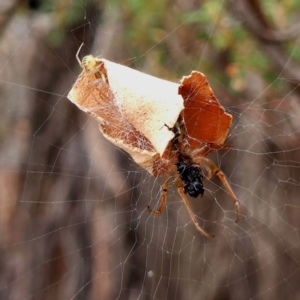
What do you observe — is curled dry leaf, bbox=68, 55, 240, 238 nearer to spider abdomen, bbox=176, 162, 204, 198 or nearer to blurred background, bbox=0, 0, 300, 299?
spider abdomen, bbox=176, 162, 204, 198

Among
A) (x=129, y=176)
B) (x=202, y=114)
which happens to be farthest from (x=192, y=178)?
(x=129, y=176)

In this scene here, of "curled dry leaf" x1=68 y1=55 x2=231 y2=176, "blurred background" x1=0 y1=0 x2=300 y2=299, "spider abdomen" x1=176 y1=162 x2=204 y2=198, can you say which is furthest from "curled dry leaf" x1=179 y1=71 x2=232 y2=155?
"blurred background" x1=0 y1=0 x2=300 y2=299

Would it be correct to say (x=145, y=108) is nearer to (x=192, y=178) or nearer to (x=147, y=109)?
(x=147, y=109)

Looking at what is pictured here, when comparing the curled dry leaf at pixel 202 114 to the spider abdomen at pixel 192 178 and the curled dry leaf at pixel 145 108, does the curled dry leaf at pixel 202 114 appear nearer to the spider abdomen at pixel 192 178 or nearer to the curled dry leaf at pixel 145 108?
the curled dry leaf at pixel 145 108

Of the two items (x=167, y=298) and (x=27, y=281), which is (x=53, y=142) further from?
(x=167, y=298)

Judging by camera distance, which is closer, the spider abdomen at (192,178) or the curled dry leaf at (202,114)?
the curled dry leaf at (202,114)

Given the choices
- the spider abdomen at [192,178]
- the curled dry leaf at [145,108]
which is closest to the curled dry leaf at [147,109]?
the curled dry leaf at [145,108]
